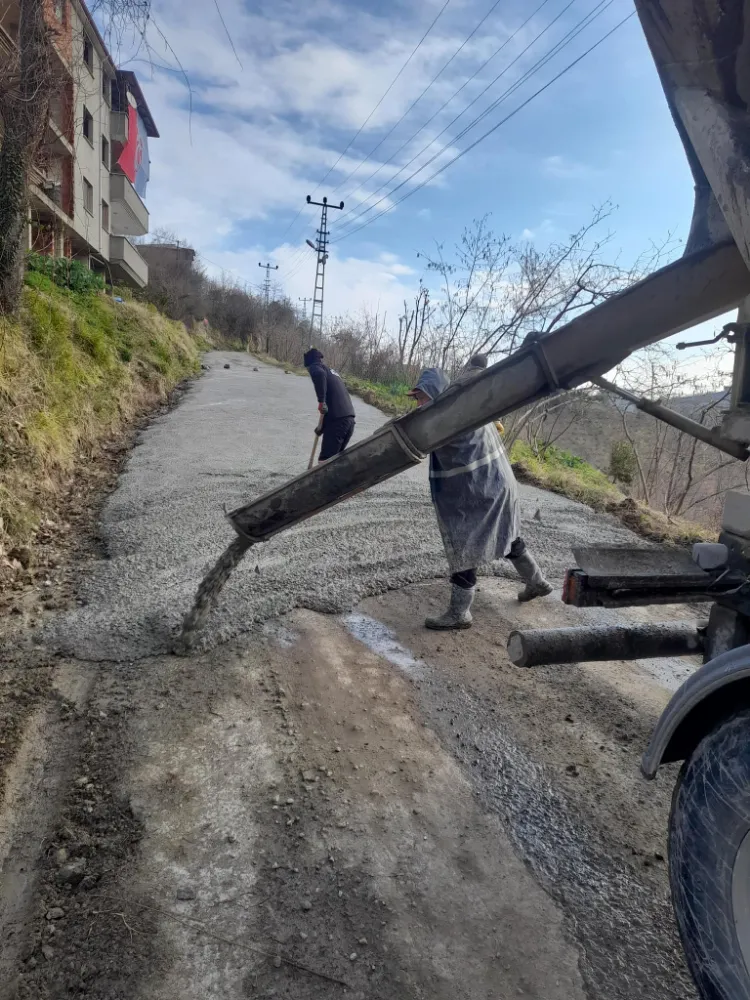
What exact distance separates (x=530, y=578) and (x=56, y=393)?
6232 mm

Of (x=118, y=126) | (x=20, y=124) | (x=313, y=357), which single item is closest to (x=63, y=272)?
(x=20, y=124)

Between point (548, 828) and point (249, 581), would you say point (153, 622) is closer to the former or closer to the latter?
point (249, 581)

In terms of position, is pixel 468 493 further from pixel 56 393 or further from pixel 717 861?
pixel 56 393

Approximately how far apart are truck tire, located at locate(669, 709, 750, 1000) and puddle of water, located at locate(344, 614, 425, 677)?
217 centimetres

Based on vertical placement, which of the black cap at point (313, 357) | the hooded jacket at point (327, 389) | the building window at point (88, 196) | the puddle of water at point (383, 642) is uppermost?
the building window at point (88, 196)

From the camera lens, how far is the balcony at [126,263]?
2436 centimetres

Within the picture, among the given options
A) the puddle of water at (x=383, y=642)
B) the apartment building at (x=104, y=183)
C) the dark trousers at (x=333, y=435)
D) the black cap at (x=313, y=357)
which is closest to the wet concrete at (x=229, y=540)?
the puddle of water at (x=383, y=642)

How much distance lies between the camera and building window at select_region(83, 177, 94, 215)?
2118cm

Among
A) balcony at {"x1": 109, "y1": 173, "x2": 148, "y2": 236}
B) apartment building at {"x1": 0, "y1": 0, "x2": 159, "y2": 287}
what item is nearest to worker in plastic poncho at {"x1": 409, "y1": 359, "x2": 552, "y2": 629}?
apartment building at {"x1": 0, "y1": 0, "x2": 159, "y2": 287}

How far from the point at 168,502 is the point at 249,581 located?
2145 mm

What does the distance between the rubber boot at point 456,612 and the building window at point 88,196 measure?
876 inches

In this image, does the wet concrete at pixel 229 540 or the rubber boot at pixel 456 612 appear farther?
the rubber boot at pixel 456 612

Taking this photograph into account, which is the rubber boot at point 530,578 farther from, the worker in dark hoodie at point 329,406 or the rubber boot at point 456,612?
the worker in dark hoodie at point 329,406

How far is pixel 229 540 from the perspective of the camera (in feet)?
18.1
